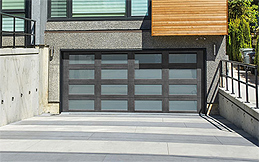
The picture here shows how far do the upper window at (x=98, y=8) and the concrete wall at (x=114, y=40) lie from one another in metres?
0.28

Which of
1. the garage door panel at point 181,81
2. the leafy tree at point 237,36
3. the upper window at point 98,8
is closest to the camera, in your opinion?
the garage door panel at point 181,81

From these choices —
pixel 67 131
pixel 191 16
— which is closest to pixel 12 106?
pixel 67 131

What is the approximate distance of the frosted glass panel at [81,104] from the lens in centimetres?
1156

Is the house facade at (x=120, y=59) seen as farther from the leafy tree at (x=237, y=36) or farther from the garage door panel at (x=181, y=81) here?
the leafy tree at (x=237, y=36)

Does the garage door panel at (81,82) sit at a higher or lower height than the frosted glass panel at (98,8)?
lower

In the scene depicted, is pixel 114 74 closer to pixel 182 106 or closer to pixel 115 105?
pixel 115 105

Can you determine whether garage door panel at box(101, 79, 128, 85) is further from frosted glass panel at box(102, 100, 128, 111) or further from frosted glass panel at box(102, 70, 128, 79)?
frosted glass panel at box(102, 100, 128, 111)

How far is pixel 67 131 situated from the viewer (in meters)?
8.05

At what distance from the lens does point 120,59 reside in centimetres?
1145

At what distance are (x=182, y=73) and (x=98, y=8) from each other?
383cm

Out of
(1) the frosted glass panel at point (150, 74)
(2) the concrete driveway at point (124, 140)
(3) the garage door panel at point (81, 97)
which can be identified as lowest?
(2) the concrete driveway at point (124, 140)

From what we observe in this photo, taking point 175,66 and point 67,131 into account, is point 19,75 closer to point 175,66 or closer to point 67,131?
point 67,131

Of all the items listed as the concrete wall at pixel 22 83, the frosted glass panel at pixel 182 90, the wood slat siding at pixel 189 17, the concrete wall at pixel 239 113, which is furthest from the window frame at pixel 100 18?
the concrete wall at pixel 239 113

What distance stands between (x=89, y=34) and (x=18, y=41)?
257 centimetres
